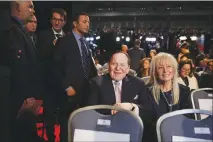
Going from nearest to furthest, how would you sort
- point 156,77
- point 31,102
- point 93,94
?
point 156,77 → point 93,94 → point 31,102

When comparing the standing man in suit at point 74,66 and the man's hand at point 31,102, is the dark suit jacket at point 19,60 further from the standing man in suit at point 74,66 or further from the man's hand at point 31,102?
the standing man in suit at point 74,66

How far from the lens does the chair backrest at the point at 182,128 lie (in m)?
1.85

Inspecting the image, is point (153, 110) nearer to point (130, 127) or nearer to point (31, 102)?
point (130, 127)

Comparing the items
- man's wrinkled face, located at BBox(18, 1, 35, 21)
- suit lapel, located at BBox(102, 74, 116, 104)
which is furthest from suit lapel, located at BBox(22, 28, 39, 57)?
suit lapel, located at BBox(102, 74, 116, 104)

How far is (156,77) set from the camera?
9.50 feet

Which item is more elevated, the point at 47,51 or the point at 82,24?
the point at 82,24

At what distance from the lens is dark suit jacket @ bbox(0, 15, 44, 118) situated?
3.06 metres

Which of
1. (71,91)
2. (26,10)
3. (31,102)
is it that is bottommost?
(31,102)

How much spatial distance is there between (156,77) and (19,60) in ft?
4.32

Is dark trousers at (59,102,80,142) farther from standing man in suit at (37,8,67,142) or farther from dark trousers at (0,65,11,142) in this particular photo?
dark trousers at (0,65,11,142)

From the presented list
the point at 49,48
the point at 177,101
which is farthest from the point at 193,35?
the point at 49,48

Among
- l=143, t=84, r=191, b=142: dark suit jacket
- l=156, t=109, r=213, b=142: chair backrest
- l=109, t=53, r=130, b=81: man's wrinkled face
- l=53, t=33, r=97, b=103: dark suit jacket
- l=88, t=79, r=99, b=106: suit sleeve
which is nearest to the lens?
l=156, t=109, r=213, b=142: chair backrest

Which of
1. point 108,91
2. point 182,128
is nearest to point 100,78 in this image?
point 108,91

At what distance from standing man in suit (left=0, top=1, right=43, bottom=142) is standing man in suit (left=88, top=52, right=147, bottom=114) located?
628 mm
